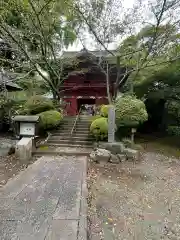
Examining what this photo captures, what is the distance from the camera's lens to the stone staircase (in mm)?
9113

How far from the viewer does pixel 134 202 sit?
505 centimetres

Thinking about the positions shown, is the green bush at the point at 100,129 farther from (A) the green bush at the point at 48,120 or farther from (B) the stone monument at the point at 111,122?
(A) the green bush at the point at 48,120

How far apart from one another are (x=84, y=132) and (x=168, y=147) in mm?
4227

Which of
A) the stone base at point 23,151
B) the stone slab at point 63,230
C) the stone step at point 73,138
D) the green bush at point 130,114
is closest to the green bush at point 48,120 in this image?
the stone step at point 73,138

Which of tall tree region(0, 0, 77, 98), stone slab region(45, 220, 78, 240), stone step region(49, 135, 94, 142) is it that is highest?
tall tree region(0, 0, 77, 98)

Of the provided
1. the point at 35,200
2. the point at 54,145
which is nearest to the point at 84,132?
the point at 54,145

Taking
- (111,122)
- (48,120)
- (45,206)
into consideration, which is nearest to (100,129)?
(111,122)

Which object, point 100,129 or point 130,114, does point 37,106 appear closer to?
point 100,129

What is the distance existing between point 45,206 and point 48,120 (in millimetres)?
6737

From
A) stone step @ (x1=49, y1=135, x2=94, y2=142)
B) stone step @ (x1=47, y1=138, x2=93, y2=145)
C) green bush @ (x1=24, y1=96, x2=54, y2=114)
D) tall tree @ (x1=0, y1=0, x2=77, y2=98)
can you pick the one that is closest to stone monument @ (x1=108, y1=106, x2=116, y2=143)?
stone step @ (x1=47, y1=138, x2=93, y2=145)

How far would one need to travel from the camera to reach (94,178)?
21.0 ft

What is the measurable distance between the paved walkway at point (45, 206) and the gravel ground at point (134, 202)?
0.33 meters

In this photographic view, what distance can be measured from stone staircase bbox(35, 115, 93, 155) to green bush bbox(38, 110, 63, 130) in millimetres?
424

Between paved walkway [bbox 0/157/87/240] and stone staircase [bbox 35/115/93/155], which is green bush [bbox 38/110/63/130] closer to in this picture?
stone staircase [bbox 35/115/93/155]
